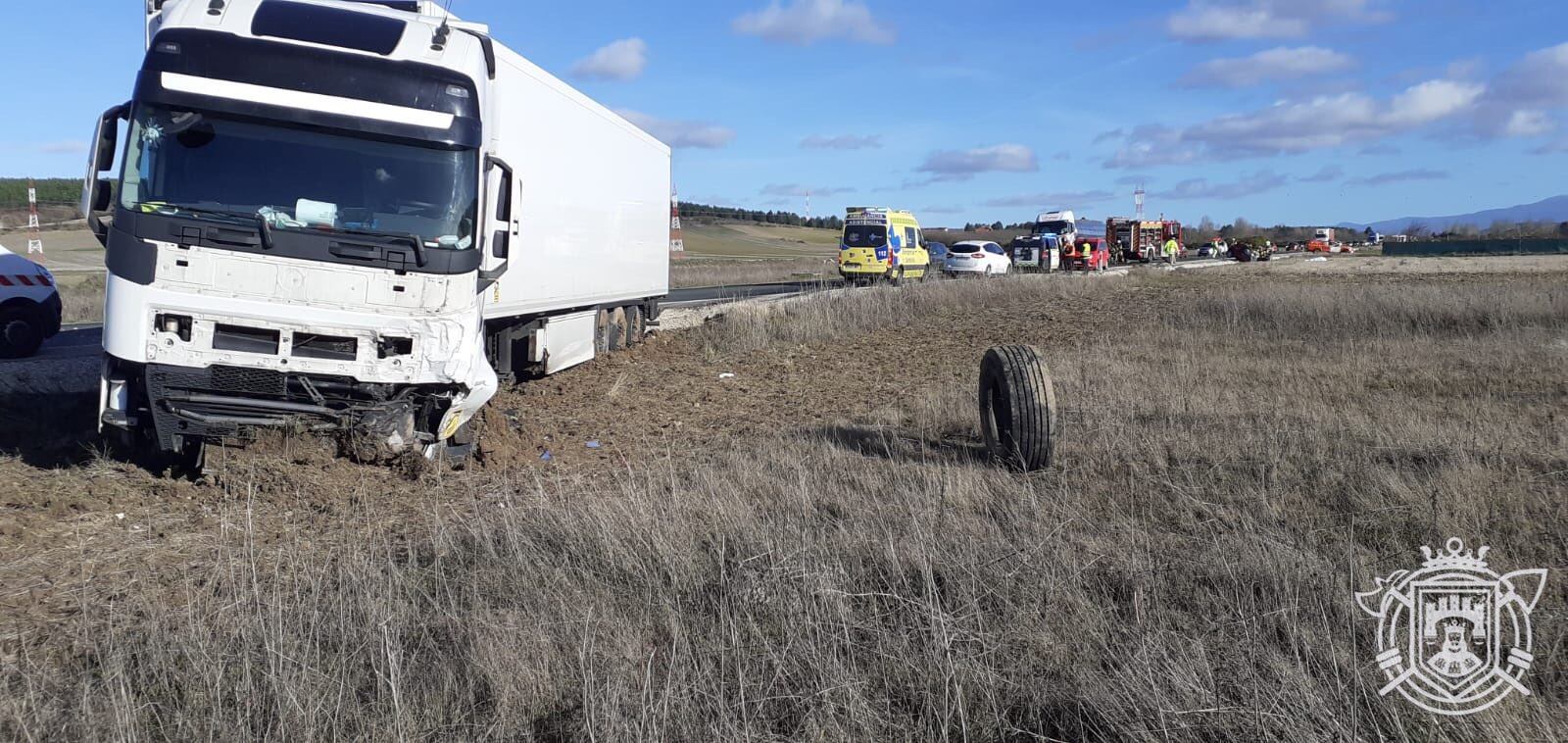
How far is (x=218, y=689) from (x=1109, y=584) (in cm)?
380

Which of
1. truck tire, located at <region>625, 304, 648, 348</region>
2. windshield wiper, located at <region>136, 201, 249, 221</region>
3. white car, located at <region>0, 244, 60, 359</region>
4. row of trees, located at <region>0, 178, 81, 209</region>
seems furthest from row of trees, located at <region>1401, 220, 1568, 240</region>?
row of trees, located at <region>0, 178, 81, 209</region>

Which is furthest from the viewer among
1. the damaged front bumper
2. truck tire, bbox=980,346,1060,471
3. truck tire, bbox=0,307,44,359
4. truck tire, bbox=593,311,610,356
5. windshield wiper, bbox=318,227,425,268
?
truck tire, bbox=593,311,610,356

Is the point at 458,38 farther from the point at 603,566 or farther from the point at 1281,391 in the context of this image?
the point at 1281,391

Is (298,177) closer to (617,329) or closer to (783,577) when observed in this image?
(783,577)

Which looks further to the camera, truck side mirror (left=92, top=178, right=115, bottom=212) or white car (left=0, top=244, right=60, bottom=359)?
white car (left=0, top=244, right=60, bottom=359)

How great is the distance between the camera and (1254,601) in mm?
4668

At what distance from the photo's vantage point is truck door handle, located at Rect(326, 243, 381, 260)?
7.27 meters

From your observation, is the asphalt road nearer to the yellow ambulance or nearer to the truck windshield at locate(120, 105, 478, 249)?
the truck windshield at locate(120, 105, 478, 249)

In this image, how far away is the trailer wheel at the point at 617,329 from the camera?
54.5ft

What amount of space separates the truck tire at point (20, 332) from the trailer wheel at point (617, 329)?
306 inches

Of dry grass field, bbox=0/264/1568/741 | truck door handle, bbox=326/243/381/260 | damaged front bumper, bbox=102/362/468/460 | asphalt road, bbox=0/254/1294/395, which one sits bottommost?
dry grass field, bbox=0/264/1568/741

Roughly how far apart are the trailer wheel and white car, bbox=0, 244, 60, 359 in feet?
25.3

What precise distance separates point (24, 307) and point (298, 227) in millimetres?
9990

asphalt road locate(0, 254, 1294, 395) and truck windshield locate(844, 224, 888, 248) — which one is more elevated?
truck windshield locate(844, 224, 888, 248)
